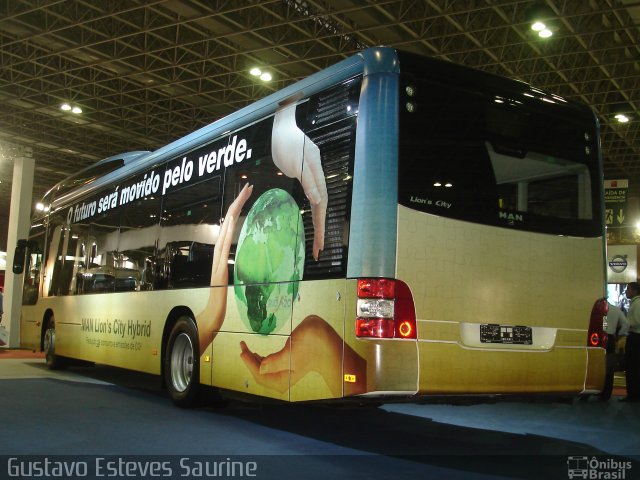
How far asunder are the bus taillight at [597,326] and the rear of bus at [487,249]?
0.05 feet

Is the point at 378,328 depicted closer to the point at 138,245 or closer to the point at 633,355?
the point at 138,245

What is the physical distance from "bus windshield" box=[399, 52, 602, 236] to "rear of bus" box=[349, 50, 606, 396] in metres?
0.01

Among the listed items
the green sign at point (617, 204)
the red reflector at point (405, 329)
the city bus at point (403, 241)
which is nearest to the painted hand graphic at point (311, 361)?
the city bus at point (403, 241)

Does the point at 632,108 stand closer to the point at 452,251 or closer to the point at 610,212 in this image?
the point at 610,212

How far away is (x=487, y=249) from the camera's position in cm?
579

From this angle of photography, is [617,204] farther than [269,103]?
Yes

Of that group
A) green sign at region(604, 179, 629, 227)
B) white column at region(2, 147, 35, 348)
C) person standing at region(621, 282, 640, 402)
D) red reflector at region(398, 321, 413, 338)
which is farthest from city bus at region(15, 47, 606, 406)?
white column at region(2, 147, 35, 348)

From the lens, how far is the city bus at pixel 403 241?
5.40m

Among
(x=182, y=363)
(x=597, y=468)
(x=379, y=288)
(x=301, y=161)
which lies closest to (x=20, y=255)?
(x=182, y=363)

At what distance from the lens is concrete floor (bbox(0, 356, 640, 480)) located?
5.38 m

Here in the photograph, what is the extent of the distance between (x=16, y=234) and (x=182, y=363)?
17.5 m

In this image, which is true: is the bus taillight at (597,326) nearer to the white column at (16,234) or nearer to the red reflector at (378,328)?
the red reflector at (378,328)

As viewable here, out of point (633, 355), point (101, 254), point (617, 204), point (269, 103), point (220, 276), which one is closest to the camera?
point (269, 103)

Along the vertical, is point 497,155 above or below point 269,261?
above
